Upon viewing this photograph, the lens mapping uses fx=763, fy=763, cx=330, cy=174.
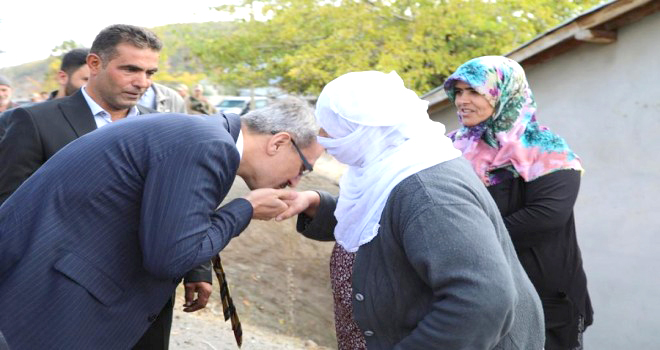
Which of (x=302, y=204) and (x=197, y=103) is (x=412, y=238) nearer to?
(x=302, y=204)

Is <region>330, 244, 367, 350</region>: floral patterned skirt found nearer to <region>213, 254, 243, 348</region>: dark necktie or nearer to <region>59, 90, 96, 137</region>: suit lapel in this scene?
<region>213, 254, 243, 348</region>: dark necktie

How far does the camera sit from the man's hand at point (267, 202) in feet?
8.57

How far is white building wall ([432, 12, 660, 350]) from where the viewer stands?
6.43 meters

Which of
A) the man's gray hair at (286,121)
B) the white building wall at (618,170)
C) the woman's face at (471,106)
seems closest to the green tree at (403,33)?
the white building wall at (618,170)

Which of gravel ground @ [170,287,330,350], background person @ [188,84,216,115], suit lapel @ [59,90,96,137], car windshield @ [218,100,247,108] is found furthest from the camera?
car windshield @ [218,100,247,108]

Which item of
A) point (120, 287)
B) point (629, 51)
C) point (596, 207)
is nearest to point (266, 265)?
point (596, 207)

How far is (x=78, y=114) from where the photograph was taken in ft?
10.8

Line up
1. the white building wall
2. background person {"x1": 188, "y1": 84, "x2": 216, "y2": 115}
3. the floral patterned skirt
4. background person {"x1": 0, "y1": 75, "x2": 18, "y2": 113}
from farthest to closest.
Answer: background person {"x1": 188, "y1": 84, "x2": 216, "y2": 115} → background person {"x1": 0, "y1": 75, "x2": 18, "y2": 113} → the white building wall → the floral patterned skirt

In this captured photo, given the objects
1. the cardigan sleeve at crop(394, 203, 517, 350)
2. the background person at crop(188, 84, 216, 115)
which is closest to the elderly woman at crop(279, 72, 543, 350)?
the cardigan sleeve at crop(394, 203, 517, 350)

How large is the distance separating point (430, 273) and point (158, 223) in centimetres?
82

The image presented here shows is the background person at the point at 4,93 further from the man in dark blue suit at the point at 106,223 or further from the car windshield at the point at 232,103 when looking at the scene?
the car windshield at the point at 232,103

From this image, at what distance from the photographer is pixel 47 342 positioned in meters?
2.40

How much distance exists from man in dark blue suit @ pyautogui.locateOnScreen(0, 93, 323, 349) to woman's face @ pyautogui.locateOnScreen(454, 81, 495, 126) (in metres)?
1.45

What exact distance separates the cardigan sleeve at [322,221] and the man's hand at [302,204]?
0.08 ft
